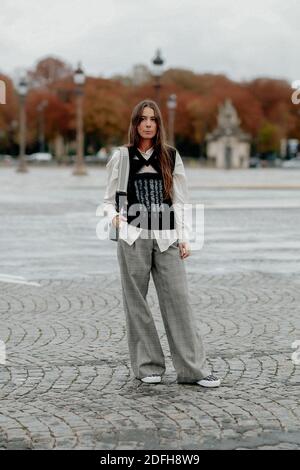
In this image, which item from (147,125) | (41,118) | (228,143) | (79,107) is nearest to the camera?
(147,125)

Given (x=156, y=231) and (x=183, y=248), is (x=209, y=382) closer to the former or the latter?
(x=183, y=248)

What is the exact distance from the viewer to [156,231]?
20.6 feet

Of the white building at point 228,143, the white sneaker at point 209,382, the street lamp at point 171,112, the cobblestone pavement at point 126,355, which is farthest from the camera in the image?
the white building at point 228,143

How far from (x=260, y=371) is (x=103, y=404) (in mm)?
1499

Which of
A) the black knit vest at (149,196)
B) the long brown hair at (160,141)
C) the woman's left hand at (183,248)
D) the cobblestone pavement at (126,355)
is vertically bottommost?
the cobblestone pavement at (126,355)

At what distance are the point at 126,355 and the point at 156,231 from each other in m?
1.56

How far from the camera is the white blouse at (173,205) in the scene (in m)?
6.25

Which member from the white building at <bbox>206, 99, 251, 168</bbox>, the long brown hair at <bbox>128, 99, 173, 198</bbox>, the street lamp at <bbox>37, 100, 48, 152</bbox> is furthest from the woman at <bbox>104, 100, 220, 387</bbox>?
the street lamp at <bbox>37, 100, 48, 152</bbox>

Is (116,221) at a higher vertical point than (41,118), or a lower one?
higher

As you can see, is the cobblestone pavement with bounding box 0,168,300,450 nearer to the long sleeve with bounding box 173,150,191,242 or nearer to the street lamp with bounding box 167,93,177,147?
the long sleeve with bounding box 173,150,191,242

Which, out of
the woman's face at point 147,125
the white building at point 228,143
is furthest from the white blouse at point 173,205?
the white building at point 228,143

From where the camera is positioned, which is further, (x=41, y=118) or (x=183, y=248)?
(x=41, y=118)

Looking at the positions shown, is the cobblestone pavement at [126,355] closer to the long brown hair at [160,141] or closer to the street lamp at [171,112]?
the long brown hair at [160,141]

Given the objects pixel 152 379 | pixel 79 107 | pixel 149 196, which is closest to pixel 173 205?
pixel 149 196
